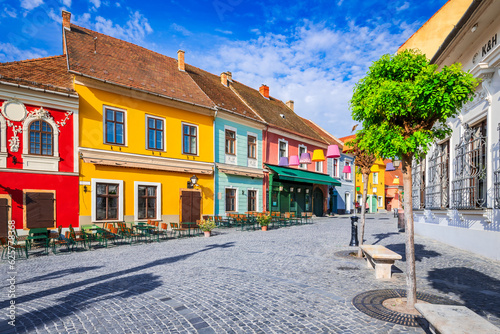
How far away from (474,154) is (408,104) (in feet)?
22.9

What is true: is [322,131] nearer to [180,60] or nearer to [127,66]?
[180,60]

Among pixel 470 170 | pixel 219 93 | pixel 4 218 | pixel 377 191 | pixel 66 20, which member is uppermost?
pixel 66 20

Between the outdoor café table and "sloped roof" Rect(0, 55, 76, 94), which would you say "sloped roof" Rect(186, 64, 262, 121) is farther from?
the outdoor café table

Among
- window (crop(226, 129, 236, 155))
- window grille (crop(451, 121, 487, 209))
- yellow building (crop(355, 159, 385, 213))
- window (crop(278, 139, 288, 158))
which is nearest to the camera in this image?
window grille (crop(451, 121, 487, 209))

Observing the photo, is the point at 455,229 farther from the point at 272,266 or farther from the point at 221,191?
the point at 221,191

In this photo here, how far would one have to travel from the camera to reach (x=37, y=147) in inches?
482

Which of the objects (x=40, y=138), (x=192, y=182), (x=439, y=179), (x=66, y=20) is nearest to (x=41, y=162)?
(x=40, y=138)

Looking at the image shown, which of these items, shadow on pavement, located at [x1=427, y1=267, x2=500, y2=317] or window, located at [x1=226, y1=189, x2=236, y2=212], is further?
window, located at [x1=226, y1=189, x2=236, y2=212]

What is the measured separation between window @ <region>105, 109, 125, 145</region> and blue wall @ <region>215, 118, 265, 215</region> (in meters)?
5.58

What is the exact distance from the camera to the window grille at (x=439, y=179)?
37.5 ft

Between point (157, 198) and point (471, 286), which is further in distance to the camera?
point (157, 198)

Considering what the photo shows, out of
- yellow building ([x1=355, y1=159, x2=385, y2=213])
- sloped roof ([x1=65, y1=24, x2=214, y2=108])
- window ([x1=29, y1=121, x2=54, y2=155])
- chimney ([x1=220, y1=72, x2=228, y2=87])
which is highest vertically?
chimney ([x1=220, y1=72, x2=228, y2=87])

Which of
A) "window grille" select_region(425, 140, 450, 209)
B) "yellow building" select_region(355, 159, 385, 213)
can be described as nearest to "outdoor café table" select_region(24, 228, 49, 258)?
"window grille" select_region(425, 140, 450, 209)

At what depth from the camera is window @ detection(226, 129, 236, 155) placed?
19344 millimetres
